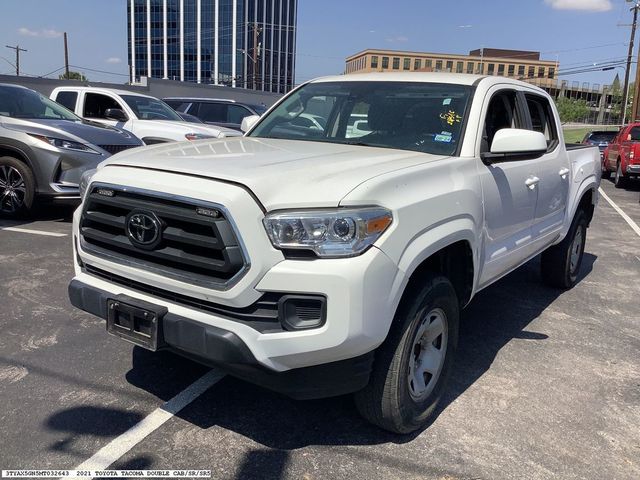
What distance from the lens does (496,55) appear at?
11775cm

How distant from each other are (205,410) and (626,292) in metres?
4.68

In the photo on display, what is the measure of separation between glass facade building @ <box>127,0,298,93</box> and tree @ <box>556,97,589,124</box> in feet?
157

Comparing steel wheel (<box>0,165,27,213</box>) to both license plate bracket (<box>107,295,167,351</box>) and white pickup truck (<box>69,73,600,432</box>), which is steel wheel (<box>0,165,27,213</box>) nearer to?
white pickup truck (<box>69,73,600,432</box>)

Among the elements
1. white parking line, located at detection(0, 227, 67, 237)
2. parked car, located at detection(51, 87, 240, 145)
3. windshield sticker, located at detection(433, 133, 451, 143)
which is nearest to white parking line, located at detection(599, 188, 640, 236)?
windshield sticker, located at detection(433, 133, 451, 143)

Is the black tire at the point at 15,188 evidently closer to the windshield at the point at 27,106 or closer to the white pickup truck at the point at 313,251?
the windshield at the point at 27,106

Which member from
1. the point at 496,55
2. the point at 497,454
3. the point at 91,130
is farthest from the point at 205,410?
the point at 496,55

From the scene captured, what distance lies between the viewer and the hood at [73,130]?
7.21 metres

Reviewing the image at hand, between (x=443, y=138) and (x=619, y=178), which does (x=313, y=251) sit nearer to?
(x=443, y=138)

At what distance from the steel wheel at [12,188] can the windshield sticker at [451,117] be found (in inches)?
225

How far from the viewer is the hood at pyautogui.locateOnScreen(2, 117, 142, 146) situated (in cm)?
721

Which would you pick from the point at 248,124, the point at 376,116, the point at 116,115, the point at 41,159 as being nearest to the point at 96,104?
the point at 116,115

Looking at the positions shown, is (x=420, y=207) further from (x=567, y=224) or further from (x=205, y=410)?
(x=567, y=224)

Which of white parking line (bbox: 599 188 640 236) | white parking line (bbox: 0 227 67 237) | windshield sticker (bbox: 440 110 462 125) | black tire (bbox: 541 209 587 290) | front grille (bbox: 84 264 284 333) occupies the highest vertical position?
windshield sticker (bbox: 440 110 462 125)

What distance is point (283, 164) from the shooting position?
112 inches
